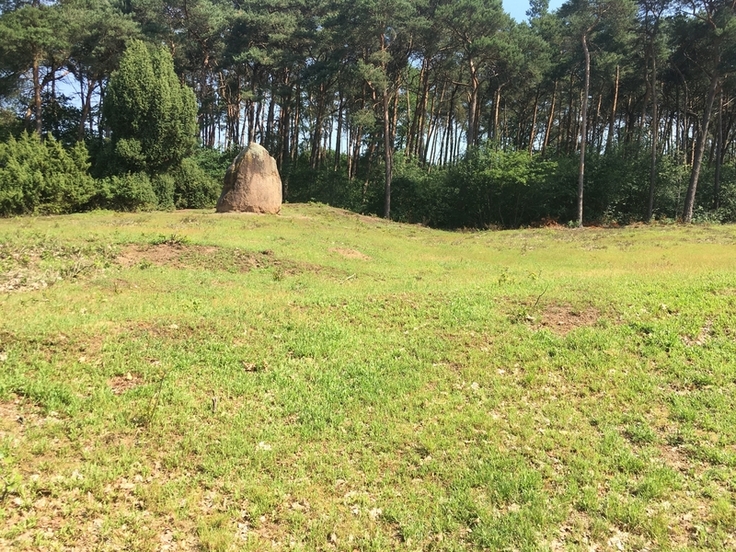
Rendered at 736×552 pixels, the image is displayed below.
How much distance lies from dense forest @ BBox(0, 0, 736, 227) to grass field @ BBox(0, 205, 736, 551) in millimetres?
21003

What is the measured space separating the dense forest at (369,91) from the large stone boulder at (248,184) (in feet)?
21.0

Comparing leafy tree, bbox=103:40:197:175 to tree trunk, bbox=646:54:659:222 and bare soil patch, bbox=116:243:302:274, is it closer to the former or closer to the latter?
bare soil patch, bbox=116:243:302:274

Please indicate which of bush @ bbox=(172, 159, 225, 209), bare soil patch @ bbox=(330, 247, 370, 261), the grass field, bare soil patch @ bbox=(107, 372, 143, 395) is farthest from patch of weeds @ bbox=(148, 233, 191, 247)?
bush @ bbox=(172, 159, 225, 209)

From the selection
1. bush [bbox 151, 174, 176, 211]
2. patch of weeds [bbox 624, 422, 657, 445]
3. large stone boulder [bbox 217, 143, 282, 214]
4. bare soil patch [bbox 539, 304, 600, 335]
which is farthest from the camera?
bush [bbox 151, 174, 176, 211]

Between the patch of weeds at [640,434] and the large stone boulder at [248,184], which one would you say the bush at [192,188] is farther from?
the patch of weeds at [640,434]

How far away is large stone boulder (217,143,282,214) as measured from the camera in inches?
971

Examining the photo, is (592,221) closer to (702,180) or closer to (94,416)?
(702,180)

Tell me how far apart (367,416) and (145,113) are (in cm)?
2872

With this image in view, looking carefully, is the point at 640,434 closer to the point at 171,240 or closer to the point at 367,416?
the point at 367,416

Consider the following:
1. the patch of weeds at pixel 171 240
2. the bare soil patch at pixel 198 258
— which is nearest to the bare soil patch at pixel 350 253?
the bare soil patch at pixel 198 258

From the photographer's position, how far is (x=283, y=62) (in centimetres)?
3822

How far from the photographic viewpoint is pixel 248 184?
2475cm

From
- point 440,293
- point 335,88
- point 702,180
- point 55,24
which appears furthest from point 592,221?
point 55,24

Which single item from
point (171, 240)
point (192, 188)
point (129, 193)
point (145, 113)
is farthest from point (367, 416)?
point (192, 188)
